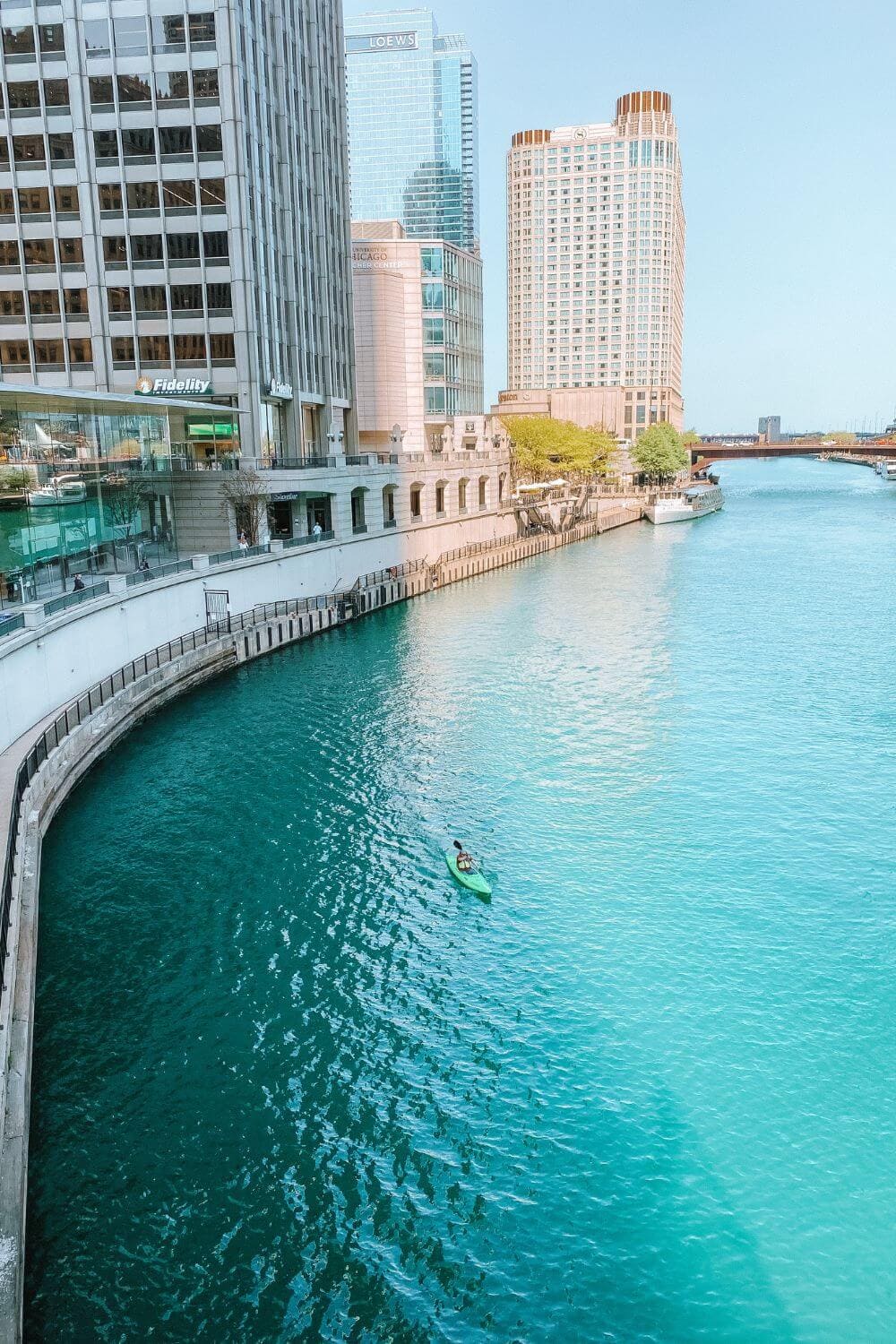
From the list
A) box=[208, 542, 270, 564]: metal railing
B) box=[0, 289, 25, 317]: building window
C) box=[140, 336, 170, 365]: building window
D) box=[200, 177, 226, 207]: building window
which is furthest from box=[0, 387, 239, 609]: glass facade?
box=[0, 289, 25, 317]: building window

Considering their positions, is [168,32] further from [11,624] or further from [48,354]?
[11,624]

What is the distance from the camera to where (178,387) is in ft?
236

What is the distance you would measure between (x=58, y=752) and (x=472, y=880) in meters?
15.6

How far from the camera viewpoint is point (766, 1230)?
18.4m

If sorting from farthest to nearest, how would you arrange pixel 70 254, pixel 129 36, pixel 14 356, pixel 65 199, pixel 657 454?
pixel 657 454, pixel 14 356, pixel 70 254, pixel 65 199, pixel 129 36

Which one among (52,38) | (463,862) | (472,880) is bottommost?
(472,880)

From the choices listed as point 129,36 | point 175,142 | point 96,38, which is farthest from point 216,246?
point 96,38

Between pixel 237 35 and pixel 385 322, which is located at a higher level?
pixel 237 35

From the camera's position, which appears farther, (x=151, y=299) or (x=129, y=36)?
(x=151, y=299)

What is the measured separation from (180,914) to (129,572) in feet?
84.7

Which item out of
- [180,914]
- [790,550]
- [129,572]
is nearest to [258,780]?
[180,914]

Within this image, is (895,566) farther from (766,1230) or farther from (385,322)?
(766,1230)

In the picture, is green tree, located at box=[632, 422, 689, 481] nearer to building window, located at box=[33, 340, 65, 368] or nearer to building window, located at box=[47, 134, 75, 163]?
building window, located at box=[33, 340, 65, 368]

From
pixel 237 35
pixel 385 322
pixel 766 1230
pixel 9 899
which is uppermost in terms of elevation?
pixel 237 35
